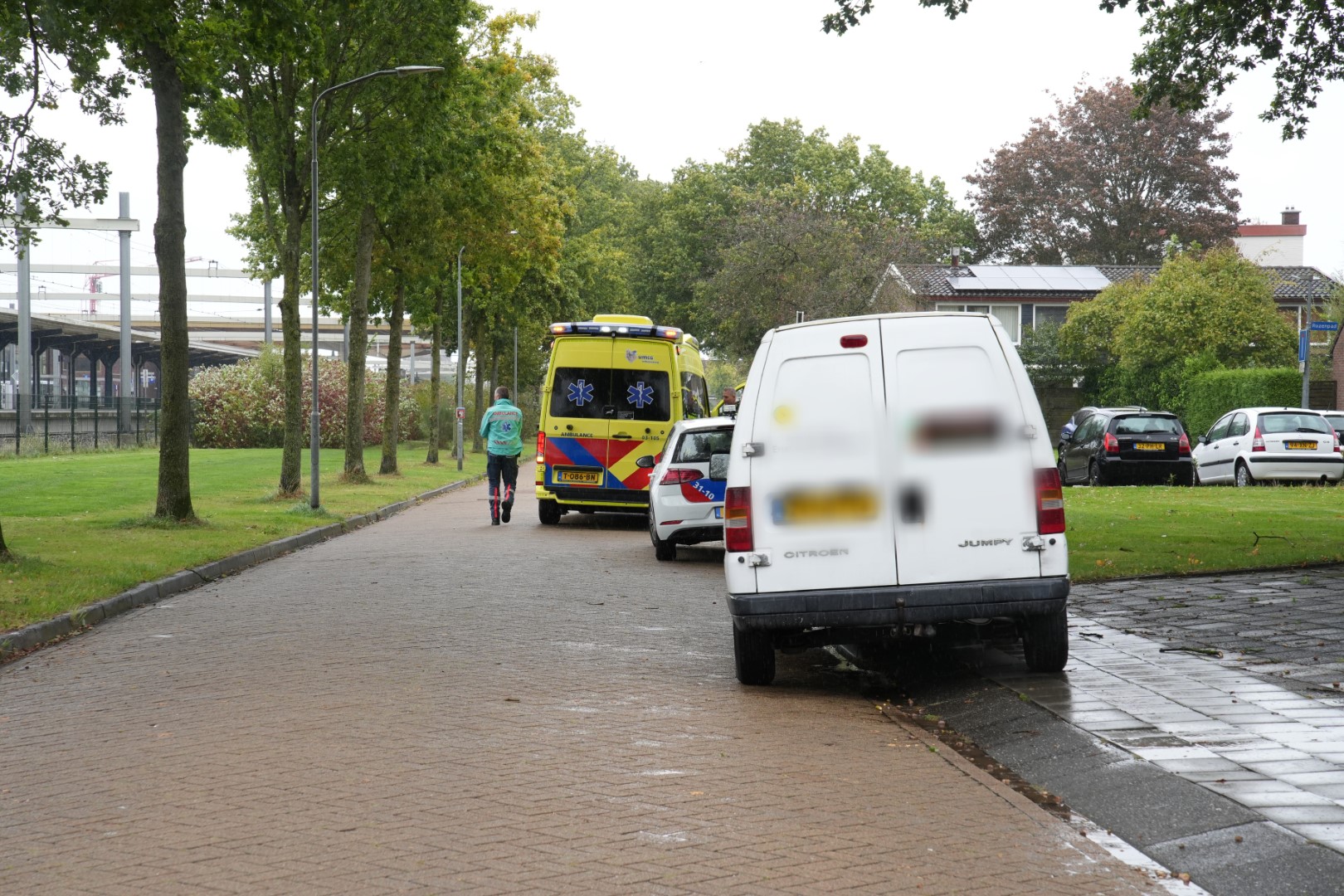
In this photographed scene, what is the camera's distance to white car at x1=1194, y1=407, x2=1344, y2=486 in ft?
80.0

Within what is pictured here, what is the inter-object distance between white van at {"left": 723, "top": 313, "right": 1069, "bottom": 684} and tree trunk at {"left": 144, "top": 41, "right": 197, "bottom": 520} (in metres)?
11.4

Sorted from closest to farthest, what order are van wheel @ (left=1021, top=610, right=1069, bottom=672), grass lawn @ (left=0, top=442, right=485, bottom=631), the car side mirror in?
van wheel @ (left=1021, top=610, right=1069, bottom=672) < grass lawn @ (left=0, top=442, right=485, bottom=631) < the car side mirror

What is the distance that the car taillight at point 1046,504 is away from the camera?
7160mm

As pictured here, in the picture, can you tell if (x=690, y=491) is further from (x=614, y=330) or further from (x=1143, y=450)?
(x=1143, y=450)

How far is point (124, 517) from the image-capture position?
59.5 feet

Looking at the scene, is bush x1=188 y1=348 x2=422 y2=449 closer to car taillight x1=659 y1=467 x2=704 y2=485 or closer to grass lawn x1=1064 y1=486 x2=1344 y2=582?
grass lawn x1=1064 y1=486 x2=1344 y2=582

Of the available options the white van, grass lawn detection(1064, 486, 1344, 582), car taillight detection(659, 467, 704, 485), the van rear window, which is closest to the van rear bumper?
the white van

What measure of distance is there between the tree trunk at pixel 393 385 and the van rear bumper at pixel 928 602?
2531 cm

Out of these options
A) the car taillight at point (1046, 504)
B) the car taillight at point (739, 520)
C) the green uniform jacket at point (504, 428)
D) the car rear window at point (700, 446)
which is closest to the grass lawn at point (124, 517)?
the green uniform jacket at point (504, 428)

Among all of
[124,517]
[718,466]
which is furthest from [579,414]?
[718,466]

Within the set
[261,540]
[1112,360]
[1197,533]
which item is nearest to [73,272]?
[1112,360]

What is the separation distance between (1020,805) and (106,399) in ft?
175

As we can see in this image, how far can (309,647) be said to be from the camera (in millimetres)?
9109

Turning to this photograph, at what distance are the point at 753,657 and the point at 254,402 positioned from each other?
47.6m
